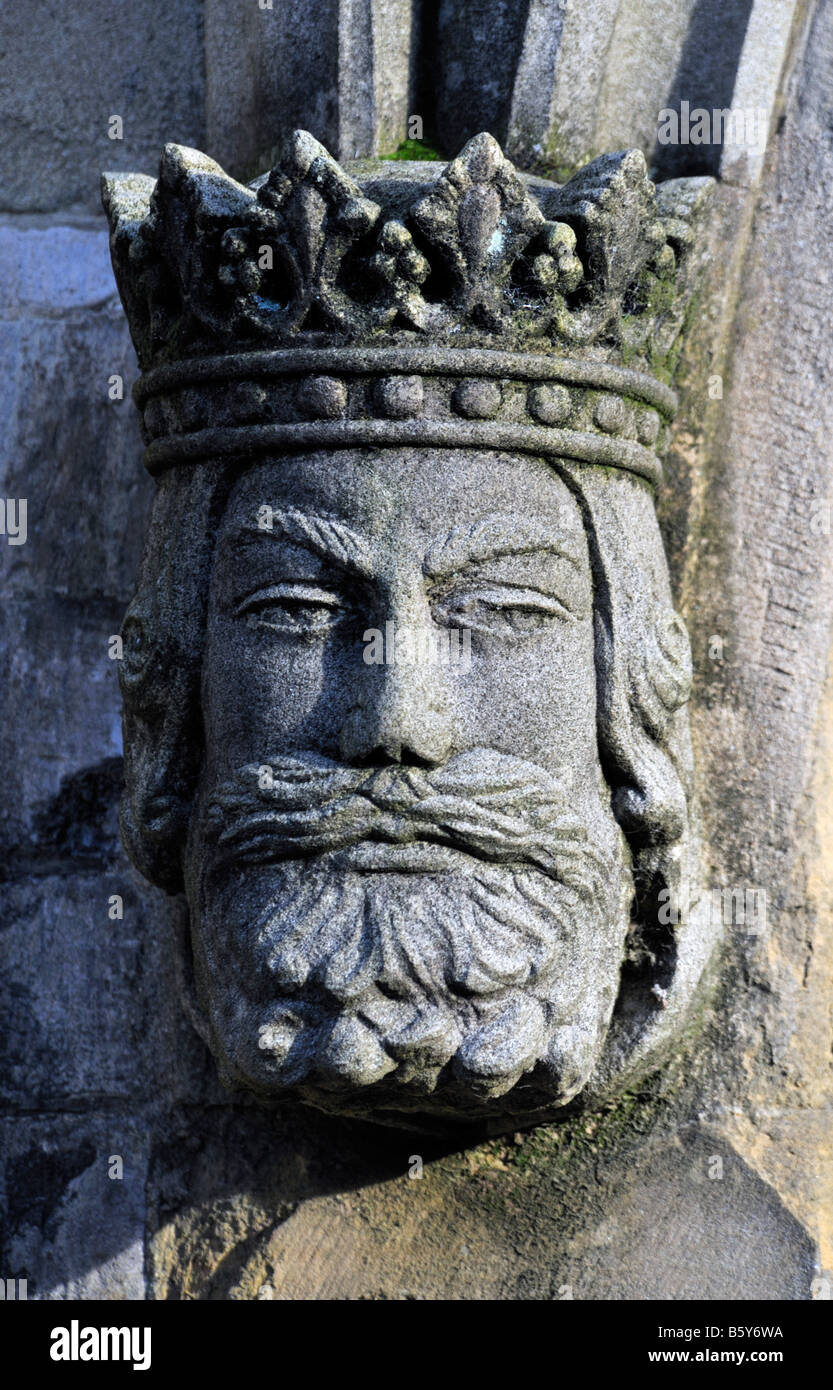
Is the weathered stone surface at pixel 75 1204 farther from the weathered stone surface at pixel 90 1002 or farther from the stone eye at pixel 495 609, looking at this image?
the stone eye at pixel 495 609

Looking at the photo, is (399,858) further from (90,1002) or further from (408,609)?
(90,1002)

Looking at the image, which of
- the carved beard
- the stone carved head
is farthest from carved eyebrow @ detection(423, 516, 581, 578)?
the carved beard

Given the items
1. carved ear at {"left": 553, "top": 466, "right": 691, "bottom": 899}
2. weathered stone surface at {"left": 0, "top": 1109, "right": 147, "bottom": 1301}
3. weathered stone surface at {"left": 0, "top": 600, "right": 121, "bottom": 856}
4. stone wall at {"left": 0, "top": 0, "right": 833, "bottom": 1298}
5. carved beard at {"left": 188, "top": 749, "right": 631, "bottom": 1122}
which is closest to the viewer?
carved beard at {"left": 188, "top": 749, "right": 631, "bottom": 1122}

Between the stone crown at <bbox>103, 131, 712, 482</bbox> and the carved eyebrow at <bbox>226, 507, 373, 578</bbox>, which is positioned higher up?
the stone crown at <bbox>103, 131, 712, 482</bbox>

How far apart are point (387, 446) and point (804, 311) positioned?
2.84ft

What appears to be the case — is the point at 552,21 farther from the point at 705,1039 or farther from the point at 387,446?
the point at 705,1039

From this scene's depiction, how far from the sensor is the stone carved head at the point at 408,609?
5.97 ft

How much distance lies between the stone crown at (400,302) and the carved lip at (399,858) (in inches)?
20.5

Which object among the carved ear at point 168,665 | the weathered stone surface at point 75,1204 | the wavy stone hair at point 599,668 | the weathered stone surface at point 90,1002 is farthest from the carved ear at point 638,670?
the weathered stone surface at point 75,1204

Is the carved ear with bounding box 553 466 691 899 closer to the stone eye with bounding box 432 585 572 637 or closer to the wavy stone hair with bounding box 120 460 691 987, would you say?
the wavy stone hair with bounding box 120 460 691 987

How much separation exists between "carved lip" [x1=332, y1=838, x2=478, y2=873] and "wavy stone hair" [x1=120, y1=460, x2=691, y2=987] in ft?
1.04

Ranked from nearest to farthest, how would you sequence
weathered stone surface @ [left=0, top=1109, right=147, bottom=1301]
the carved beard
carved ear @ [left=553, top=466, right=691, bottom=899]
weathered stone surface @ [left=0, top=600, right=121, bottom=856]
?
the carved beard
carved ear @ [left=553, top=466, right=691, bottom=899]
weathered stone surface @ [left=0, top=1109, right=147, bottom=1301]
weathered stone surface @ [left=0, top=600, right=121, bottom=856]

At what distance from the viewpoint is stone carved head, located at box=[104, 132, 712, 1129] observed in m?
1.82

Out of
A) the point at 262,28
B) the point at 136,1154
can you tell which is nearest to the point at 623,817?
the point at 136,1154
